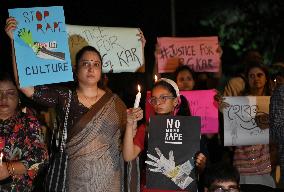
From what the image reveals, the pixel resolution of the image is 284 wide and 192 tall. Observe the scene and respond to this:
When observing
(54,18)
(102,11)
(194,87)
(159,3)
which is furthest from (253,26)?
(54,18)

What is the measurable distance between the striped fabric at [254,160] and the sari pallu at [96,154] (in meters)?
1.51

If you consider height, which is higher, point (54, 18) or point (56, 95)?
point (54, 18)

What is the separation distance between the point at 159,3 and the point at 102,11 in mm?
2149

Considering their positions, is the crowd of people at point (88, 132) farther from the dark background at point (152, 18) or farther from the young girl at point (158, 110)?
the dark background at point (152, 18)

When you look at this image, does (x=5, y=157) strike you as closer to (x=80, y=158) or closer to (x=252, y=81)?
(x=80, y=158)

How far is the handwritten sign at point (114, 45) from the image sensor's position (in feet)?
16.5

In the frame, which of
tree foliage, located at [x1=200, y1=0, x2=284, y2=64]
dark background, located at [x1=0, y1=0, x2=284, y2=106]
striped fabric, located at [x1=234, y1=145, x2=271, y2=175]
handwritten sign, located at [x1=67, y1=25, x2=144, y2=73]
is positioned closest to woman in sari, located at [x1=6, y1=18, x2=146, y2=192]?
handwritten sign, located at [x1=67, y1=25, x2=144, y2=73]

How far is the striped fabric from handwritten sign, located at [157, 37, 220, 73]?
131 centimetres

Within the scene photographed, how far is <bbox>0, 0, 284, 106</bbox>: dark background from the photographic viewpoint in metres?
8.13

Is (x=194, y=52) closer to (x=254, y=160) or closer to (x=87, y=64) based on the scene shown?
(x=254, y=160)

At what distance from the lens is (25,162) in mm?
3773

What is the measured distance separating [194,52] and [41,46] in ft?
7.77

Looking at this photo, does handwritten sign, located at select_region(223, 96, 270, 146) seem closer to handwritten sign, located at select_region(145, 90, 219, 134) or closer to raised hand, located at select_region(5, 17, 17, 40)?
handwritten sign, located at select_region(145, 90, 219, 134)

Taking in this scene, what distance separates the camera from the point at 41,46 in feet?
13.8
